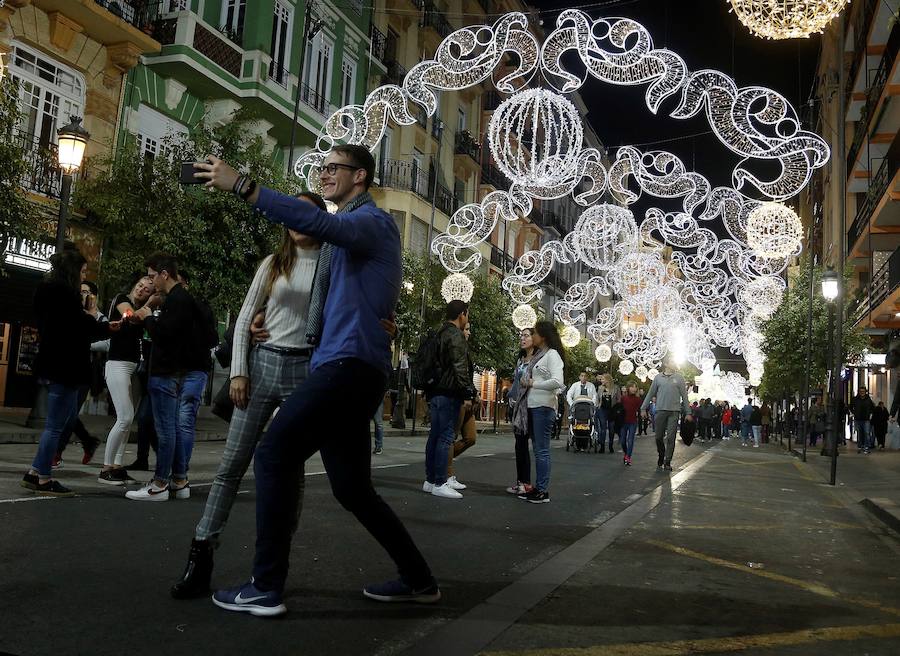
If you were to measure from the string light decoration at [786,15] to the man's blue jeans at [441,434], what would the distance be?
4.76 meters

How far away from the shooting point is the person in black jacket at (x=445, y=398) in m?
8.32

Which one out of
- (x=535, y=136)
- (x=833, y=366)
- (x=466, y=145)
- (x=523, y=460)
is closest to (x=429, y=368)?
(x=523, y=460)

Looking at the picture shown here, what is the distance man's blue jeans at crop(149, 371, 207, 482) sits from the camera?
6.53 metres

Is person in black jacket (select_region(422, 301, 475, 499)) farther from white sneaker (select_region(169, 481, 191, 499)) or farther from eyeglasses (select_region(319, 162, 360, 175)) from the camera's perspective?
eyeglasses (select_region(319, 162, 360, 175))

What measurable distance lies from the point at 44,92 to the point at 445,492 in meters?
14.6

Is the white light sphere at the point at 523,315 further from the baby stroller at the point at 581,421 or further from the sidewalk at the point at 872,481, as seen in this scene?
the sidewalk at the point at 872,481

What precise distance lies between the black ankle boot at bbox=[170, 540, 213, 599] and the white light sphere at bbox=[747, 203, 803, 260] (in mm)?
13942

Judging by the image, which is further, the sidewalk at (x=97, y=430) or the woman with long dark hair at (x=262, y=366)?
the sidewalk at (x=97, y=430)

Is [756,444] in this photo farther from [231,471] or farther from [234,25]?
[231,471]

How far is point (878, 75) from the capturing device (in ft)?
86.9

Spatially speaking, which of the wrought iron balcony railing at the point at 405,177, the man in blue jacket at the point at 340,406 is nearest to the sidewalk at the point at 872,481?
the man in blue jacket at the point at 340,406

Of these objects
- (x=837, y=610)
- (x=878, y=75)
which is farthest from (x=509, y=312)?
(x=837, y=610)

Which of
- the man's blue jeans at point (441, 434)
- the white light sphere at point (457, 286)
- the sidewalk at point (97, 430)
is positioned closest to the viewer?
the man's blue jeans at point (441, 434)

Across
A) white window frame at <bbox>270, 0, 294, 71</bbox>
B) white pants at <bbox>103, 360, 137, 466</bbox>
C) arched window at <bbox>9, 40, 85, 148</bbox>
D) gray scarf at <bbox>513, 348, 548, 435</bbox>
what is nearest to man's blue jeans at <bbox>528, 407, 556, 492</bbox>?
gray scarf at <bbox>513, 348, 548, 435</bbox>
